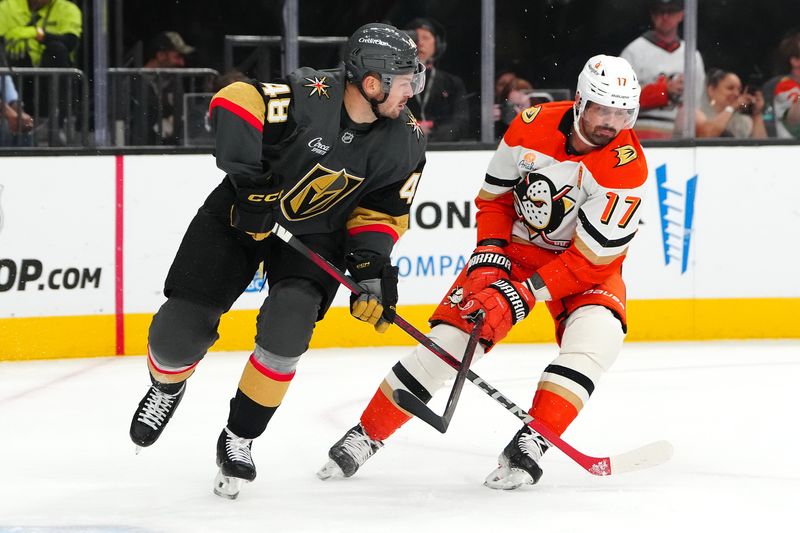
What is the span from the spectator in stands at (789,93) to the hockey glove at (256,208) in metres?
3.18

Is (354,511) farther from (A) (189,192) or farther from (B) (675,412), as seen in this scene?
(A) (189,192)

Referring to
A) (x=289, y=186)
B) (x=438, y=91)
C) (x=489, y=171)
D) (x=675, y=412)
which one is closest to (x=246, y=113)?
(x=289, y=186)

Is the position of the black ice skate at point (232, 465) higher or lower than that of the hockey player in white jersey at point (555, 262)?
lower

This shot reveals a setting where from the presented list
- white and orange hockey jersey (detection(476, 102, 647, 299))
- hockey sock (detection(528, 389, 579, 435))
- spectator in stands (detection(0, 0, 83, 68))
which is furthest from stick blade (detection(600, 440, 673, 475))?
spectator in stands (detection(0, 0, 83, 68))

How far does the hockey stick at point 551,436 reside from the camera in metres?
2.80

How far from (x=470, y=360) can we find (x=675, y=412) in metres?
1.19

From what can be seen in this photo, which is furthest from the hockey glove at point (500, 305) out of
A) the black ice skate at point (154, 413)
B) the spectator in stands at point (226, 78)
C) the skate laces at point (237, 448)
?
the spectator in stands at point (226, 78)

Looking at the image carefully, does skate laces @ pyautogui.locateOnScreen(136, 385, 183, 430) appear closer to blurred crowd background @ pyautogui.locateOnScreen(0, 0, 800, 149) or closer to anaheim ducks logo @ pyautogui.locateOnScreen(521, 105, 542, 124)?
anaheim ducks logo @ pyautogui.locateOnScreen(521, 105, 542, 124)

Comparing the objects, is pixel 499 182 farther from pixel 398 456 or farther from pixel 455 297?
pixel 398 456

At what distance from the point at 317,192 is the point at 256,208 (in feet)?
0.66

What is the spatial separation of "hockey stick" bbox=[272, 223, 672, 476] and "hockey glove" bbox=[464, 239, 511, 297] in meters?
0.16

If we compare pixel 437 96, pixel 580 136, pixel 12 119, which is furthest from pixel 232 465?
pixel 437 96

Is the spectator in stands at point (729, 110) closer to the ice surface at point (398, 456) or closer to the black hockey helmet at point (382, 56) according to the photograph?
the ice surface at point (398, 456)

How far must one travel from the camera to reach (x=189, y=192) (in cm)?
473
